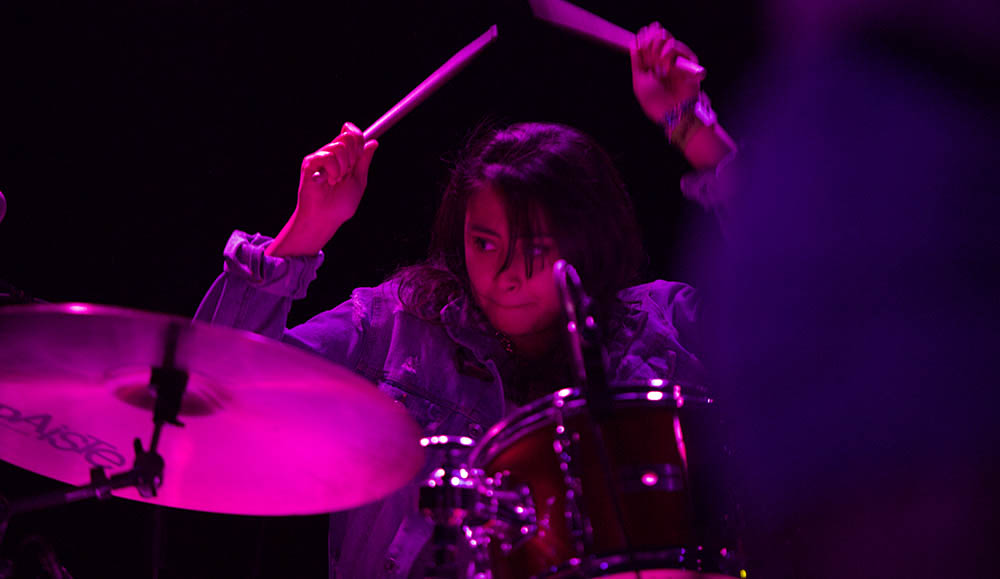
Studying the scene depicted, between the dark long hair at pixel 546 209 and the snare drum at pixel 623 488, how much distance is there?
78 centimetres

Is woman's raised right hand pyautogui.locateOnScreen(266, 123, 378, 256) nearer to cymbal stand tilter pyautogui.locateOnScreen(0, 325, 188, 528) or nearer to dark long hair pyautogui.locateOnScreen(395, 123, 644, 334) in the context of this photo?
dark long hair pyautogui.locateOnScreen(395, 123, 644, 334)

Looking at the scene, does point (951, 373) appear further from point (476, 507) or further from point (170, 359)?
point (170, 359)

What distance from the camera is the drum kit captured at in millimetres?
1148

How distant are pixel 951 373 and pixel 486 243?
1.08m

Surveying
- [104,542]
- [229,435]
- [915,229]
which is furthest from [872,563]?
[104,542]

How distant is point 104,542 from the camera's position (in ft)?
7.02

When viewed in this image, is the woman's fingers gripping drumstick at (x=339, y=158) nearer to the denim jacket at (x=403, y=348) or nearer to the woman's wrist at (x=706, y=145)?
the denim jacket at (x=403, y=348)

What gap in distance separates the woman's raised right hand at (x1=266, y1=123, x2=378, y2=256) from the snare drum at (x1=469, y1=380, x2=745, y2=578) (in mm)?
770

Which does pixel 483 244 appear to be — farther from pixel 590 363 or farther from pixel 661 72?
pixel 590 363

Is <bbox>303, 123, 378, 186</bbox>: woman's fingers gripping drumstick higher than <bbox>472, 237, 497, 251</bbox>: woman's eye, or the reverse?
<bbox>303, 123, 378, 186</bbox>: woman's fingers gripping drumstick

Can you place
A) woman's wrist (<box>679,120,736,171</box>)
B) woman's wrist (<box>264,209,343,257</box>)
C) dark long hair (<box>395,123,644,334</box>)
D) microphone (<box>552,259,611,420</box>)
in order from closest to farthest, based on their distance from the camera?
microphone (<box>552,259,611,420</box>) < woman's wrist (<box>679,120,736,171</box>) < woman's wrist (<box>264,209,343,257</box>) < dark long hair (<box>395,123,644,334</box>)

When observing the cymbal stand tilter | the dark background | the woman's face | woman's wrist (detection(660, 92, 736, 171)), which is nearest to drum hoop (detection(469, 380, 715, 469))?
the cymbal stand tilter

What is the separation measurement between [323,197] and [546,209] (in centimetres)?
54

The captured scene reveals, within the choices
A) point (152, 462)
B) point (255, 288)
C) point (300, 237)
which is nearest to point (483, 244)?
point (300, 237)
